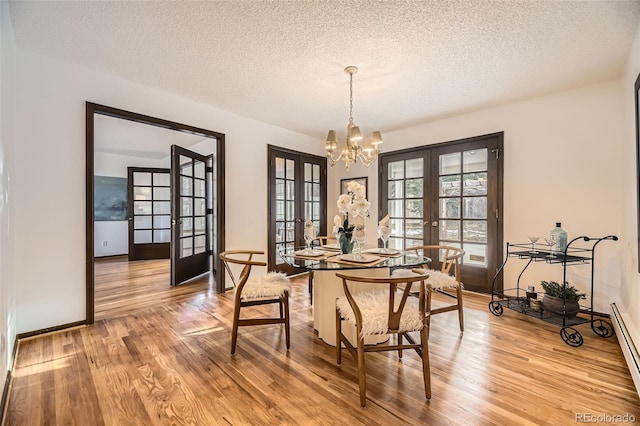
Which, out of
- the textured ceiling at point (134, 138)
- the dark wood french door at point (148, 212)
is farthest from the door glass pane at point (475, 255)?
the dark wood french door at point (148, 212)

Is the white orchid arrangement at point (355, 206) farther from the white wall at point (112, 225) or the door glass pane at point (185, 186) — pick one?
the white wall at point (112, 225)

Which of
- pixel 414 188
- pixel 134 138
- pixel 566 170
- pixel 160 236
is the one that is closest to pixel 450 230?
pixel 414 188

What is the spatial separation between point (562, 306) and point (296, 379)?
2502 mm

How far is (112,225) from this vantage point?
6973mm

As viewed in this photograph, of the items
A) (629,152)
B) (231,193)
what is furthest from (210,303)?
(629,152)

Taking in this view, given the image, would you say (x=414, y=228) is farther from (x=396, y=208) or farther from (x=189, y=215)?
(x=189, y=215)

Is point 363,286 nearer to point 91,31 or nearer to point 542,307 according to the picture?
point 542,307

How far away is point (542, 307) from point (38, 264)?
4690mm

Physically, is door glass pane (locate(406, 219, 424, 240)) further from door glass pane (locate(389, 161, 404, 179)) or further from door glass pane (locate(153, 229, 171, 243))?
door glass pane (locate(153, 229, 171, 243))

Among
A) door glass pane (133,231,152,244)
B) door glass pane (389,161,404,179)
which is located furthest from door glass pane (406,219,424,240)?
door glass pane (133,231,152,244)

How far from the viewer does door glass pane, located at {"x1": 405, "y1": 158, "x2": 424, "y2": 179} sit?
14.8 ft

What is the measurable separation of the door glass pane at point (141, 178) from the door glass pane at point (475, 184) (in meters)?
6.91

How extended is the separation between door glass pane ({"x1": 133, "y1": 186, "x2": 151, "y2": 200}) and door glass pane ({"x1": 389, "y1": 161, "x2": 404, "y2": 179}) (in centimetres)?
577

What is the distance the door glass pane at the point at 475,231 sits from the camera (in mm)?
3879
